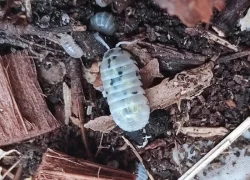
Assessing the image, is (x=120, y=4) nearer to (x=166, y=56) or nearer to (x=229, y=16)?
(x=166, y=56)

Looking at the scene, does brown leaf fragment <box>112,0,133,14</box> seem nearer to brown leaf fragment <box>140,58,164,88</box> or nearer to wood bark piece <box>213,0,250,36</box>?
brown leaf fragment <box>140,58,164,88</box>

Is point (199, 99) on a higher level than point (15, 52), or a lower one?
lower

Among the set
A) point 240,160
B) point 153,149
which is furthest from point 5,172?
point 240,160

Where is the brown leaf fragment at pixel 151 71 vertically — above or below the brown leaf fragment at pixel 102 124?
above

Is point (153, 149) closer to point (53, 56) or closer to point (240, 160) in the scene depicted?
point (240, 160)

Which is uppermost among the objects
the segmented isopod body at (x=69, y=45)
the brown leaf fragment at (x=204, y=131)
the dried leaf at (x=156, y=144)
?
A: the segmented isopod body at (x=69, y=45)

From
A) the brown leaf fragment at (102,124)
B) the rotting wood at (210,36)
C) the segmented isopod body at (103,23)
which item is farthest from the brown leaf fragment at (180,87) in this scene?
the segmented isopod body at (103,23)

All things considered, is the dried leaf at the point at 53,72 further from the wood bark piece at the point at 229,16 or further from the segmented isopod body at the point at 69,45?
the wood bark piece at the point at 229,16

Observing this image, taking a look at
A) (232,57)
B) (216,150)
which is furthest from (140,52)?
(216,150)
